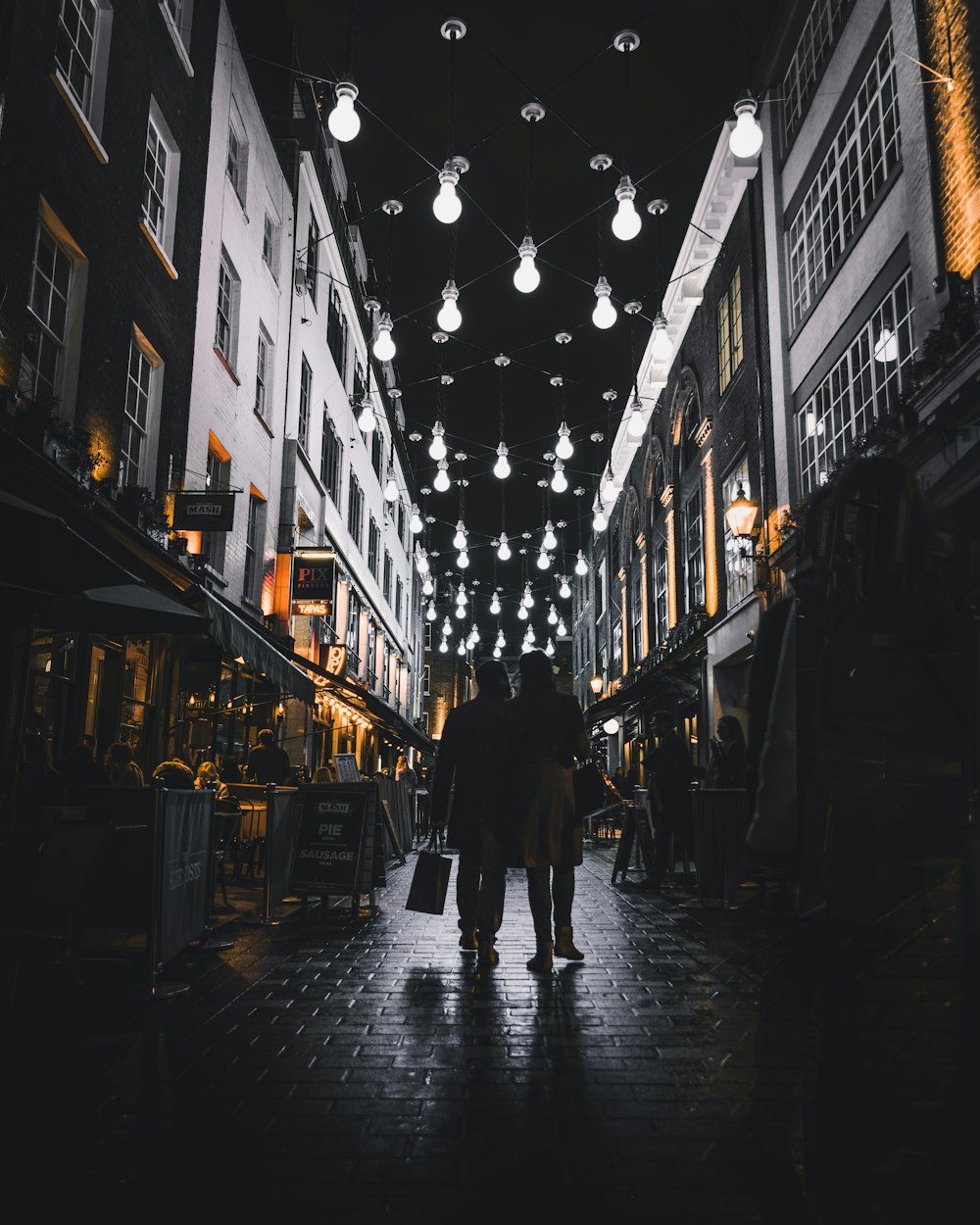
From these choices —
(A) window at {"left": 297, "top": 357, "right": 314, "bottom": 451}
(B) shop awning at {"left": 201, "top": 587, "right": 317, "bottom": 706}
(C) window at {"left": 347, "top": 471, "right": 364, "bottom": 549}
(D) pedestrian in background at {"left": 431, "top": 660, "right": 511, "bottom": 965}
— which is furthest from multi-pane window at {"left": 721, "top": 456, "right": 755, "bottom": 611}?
(C) window at {"left": 347, "top": 471, "right": 364, "bottom": 549}

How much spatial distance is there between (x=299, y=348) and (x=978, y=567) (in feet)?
64.9

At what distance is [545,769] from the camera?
6.65 m

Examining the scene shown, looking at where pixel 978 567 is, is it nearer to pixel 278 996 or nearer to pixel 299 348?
pixel 278 996

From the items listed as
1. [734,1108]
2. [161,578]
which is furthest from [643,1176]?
[161,578]

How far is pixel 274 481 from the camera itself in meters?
19.2

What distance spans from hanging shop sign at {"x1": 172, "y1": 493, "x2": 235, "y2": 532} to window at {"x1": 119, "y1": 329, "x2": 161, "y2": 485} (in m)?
0.60

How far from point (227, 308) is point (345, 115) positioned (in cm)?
925

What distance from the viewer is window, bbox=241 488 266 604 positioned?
17.8 meters

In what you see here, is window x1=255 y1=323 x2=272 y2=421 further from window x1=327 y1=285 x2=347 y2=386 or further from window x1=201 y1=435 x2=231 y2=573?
window x1=327 y1=285 x2=347 y2=386

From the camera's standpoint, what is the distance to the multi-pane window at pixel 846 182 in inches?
495

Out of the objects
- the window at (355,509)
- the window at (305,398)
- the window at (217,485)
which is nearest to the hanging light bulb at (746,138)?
the window at (217,485)

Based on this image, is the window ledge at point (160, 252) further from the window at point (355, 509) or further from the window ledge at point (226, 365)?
the window at point (355, 509)

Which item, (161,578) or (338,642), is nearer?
(161,578)

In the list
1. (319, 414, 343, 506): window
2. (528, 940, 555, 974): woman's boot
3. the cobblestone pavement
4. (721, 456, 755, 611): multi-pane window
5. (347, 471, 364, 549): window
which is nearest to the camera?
the cobblestone pavement
